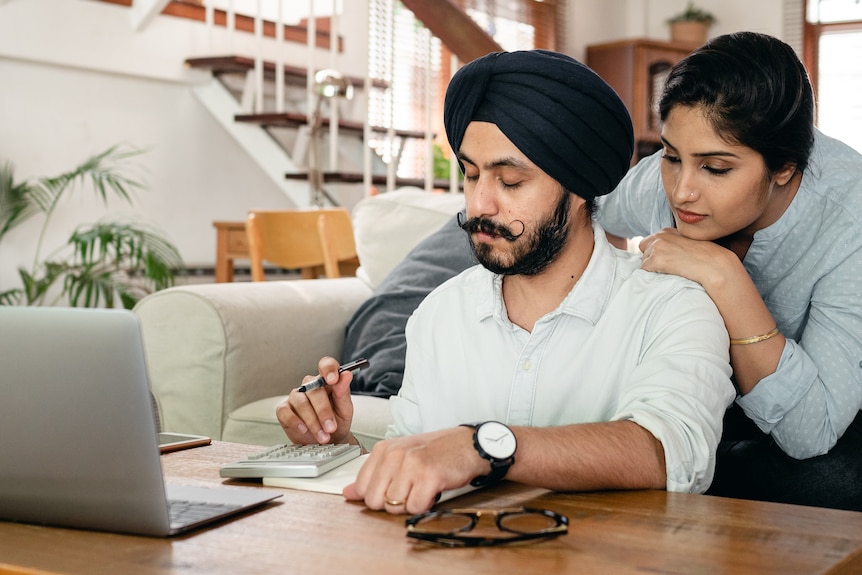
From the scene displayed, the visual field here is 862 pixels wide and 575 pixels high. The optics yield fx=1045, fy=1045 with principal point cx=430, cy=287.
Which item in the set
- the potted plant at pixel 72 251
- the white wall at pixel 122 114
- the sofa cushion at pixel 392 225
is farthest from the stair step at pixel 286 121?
the sofa cushion at pixel 392 225


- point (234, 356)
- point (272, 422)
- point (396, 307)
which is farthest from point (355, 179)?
point (272, 422)

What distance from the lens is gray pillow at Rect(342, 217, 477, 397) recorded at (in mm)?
2434

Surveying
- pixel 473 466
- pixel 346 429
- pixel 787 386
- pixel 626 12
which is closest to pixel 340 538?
pixel 473 466

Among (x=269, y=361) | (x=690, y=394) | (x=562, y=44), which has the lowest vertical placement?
(x=269, y=361)

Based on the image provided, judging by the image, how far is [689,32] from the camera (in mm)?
7598

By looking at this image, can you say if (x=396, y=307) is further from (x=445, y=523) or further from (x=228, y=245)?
(x=228, y=245)

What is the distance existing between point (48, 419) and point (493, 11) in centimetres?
666

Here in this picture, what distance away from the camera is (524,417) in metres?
1.36

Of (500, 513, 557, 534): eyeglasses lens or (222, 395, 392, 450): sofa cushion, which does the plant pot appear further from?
(500, 513, 557, 534): eyeglasses lens

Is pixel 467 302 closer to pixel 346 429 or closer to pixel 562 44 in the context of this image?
pixel 346 429

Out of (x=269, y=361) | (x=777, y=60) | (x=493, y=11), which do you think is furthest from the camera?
(x=493, y=11)

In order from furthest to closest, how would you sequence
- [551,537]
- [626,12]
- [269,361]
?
1. [626,12]
2. [269,361]
3. [551,537]

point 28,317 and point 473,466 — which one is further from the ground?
point 28,317

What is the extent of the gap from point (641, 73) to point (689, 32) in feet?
2.33
